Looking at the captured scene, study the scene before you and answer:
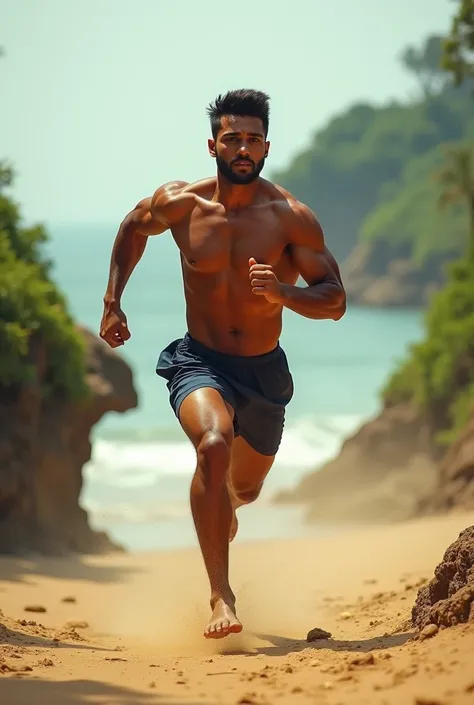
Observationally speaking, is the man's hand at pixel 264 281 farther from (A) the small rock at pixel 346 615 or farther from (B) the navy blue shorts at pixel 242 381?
(A) the small rock at pixel 346 615

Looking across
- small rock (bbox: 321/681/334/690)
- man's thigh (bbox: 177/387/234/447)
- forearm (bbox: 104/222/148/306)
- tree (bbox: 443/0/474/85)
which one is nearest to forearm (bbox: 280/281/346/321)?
man's thigh (bbox: 177/387/234/447)

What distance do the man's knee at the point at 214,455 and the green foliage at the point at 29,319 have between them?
578cm

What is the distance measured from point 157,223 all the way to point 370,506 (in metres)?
16.8

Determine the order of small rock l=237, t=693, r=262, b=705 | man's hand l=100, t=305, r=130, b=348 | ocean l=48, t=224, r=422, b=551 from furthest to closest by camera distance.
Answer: ocean l=48, t=224, r=422, b=551 → man's hand l=100, t=305, r=130, b=348 → small rock l=237, t=693, r=262, b=705

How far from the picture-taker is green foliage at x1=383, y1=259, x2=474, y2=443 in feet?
72.6

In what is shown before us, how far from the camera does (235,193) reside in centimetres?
661

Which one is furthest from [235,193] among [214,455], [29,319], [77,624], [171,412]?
[171,412]

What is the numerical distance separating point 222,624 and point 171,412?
121ft

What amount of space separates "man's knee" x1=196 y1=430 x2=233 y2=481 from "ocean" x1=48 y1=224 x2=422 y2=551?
1817 mm

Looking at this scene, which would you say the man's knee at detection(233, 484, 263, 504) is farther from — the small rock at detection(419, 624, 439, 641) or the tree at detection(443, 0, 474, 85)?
the tree at detection(443, 0, 474, 85)

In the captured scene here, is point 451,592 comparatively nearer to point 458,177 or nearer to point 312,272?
point 312,272

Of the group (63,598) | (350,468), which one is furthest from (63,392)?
(350,468)

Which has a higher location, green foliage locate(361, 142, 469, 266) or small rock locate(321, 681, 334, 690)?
green foliage locate(361, 142, 469, 266)

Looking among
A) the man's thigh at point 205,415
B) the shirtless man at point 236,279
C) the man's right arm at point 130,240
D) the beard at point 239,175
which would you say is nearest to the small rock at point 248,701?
the man's thigh at point 205,415
